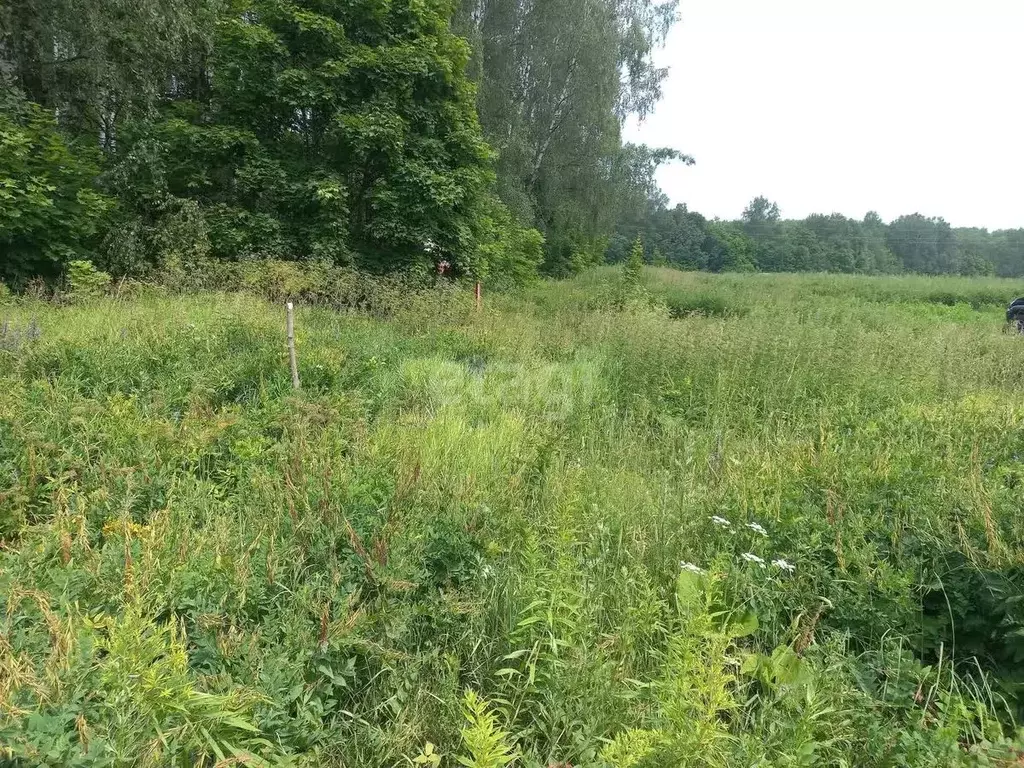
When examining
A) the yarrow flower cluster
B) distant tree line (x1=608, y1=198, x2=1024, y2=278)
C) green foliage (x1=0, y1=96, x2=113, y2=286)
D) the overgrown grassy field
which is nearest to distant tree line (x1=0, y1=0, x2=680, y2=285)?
green foliage (x1=0, y1=96, x2=113, y2=286)

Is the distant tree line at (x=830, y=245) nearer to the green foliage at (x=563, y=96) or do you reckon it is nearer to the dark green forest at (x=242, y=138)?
the green foliage at (x=563, y=96)

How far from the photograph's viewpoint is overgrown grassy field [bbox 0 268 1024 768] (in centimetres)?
172

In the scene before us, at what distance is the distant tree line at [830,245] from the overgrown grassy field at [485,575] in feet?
217

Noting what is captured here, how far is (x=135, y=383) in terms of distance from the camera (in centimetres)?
491

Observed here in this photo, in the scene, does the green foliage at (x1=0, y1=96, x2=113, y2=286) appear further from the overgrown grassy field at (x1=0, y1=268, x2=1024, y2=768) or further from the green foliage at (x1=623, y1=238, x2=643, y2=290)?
the green foliage at (x1=623, y1=238, x2=643, y2=290)

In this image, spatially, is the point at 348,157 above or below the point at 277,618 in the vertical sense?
above

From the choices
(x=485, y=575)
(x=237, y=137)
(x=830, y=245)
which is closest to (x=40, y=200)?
(x=237, y=137)

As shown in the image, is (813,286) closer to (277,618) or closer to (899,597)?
(899,597)

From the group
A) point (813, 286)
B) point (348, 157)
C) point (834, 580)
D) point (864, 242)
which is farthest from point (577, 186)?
point (864, 242)

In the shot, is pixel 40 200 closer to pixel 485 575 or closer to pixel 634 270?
pixel 485 575

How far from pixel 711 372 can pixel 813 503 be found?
123 inches

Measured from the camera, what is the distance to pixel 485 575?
2.54m

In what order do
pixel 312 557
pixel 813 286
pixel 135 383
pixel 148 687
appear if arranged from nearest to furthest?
pixel 148 687, pixel 312 557, pixel 135 383, pixel 813 286

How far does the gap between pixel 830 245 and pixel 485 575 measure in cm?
8928
